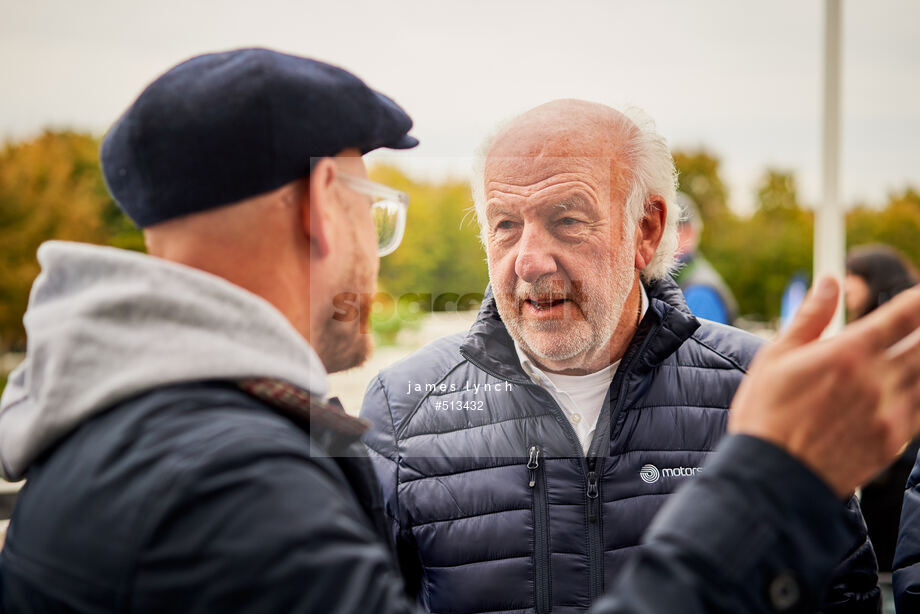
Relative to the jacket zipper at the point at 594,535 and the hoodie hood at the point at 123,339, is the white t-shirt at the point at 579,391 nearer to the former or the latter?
the jacket zipper at the point at 594,535

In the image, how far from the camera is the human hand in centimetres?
62

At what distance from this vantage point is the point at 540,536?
1260mm

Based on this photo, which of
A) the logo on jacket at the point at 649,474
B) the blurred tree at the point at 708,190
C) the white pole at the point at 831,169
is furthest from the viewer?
the blurred tree at the point at 708,190

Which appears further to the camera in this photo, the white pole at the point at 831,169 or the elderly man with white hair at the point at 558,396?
the white pole at the point at 831,169

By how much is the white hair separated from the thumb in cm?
79

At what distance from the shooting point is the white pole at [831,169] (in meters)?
3.55

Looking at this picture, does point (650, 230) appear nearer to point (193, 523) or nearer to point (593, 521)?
point (593, 521)

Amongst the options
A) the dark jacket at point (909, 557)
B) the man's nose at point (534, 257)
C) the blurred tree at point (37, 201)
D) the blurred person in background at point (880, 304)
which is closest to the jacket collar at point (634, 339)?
the man's nose at point (534, 257)

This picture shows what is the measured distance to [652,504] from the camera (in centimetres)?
128

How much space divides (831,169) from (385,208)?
326cm

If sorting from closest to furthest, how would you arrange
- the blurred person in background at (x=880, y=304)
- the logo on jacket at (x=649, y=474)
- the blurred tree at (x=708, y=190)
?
the logo on jacket at (x=649, y=474)
the blurred person in background at (x=880, y=304)
the blurred tree at (x=708, y=190)

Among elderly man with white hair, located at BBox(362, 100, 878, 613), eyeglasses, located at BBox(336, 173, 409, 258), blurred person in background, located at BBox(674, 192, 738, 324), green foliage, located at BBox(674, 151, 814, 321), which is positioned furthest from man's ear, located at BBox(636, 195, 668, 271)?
green foliage, located at BBox(674, 151, 814, 321)

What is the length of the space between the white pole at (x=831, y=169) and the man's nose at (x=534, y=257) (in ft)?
8.83

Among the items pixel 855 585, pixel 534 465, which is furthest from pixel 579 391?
pixel 855 585
